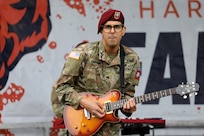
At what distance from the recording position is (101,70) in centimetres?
576

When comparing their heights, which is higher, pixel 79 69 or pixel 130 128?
pixel 79 69

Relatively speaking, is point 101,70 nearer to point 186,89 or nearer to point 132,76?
point 132,76

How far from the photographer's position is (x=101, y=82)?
5762 millimetres

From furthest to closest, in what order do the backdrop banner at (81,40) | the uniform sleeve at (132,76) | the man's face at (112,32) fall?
the backdrop banner at (81,40), the uniform sleeve at (132,76), the man's face at (112,32)

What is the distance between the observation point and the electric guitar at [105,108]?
571 cm

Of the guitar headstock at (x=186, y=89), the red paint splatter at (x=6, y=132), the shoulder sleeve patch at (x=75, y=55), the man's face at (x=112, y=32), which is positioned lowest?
the red paint splatter at (x=6, y=132)

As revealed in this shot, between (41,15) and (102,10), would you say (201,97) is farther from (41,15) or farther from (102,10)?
(41,15)

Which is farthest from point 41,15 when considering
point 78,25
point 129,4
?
point 129,4

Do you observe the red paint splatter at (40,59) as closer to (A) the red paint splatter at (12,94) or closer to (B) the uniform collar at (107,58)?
(A) the red paint splatter at (12,94)

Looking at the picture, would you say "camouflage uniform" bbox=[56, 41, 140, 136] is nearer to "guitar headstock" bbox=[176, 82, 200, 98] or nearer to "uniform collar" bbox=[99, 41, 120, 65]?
"uniform collar" bbox=[99, 41, 120, 65]

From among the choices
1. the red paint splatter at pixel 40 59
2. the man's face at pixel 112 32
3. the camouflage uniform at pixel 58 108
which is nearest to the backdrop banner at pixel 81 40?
the red paint splatter at pixel 40 59

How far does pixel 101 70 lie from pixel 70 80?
0.26m

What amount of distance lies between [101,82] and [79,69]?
0.68 ft

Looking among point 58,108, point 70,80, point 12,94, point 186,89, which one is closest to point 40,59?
point 12,94
